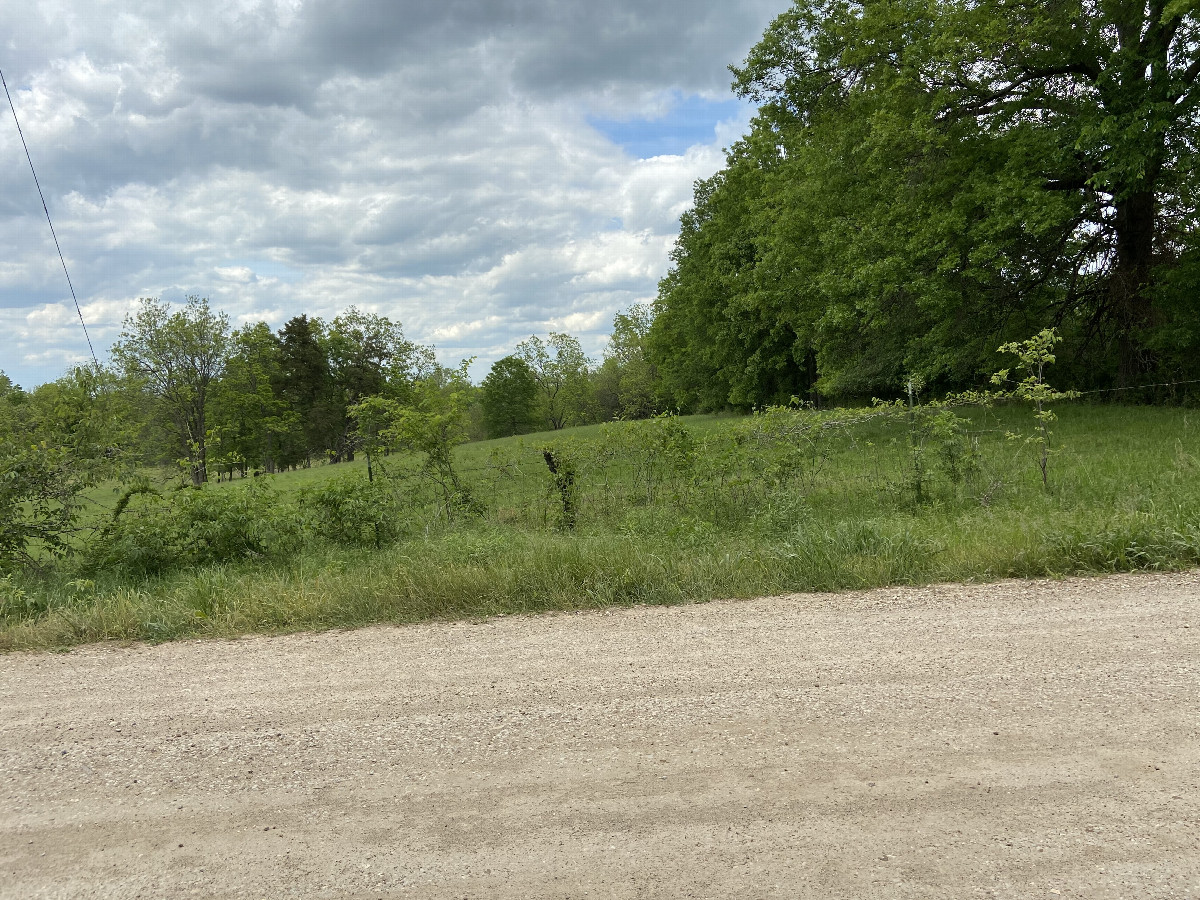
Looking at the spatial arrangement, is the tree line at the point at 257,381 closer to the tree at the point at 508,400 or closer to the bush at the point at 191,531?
the tree at the point at 508,400

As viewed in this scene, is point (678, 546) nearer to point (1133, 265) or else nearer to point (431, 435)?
point (431, 435)

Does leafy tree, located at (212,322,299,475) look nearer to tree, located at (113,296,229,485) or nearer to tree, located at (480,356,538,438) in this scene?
tree, located at (113,296,229,485)

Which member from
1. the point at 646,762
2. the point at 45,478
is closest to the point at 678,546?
the point at 646,762

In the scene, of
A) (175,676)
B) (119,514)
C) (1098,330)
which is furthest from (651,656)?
(1098,330)

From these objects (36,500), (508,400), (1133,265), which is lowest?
(36,500)

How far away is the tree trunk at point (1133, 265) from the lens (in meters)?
18.8

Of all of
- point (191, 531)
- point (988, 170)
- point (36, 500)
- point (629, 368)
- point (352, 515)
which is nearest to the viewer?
point (36, 500)

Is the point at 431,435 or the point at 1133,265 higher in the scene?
the point at 1133,265

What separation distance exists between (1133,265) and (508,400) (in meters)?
64.1

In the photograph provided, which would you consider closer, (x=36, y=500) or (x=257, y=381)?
(x=36, y=500)

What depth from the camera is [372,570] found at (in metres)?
7.56

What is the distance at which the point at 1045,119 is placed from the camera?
1898 cm

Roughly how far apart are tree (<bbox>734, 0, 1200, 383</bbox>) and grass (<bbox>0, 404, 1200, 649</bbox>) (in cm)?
897

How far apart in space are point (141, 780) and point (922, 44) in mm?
20805
